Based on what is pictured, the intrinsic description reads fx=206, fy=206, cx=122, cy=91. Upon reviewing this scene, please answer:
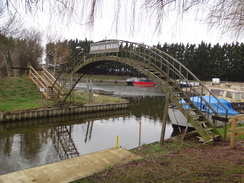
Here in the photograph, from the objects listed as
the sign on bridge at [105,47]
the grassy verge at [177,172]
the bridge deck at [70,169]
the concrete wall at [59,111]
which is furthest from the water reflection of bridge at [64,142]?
the sign on bridge at [105,47]

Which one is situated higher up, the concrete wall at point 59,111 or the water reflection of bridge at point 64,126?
the concrete wall at point 59,111

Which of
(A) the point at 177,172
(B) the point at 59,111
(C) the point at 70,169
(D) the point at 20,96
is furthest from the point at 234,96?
(D) the point at 20,96

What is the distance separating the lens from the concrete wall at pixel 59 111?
1614 centimetres

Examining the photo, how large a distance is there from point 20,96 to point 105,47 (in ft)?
38.7

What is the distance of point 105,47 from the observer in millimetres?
13727

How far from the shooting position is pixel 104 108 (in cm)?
2267

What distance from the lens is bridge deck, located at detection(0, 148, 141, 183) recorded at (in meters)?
6.06

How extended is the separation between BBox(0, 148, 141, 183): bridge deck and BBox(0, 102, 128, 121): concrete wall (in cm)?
1080

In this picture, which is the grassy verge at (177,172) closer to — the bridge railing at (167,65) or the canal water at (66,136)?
the bridge railing at (167,65)

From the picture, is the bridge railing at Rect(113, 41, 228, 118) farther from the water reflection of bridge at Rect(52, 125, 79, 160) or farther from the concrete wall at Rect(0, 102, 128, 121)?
the concrete wall at Rect(0, 102, 128, 121)

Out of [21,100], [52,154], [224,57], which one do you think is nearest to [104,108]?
[21,100]

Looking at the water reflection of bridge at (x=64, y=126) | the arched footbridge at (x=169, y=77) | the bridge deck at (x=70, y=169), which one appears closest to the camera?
the bridge deck at (x=70, y=169)

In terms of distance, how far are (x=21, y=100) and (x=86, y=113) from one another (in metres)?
6.24

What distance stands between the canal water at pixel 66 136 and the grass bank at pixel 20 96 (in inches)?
71.2
